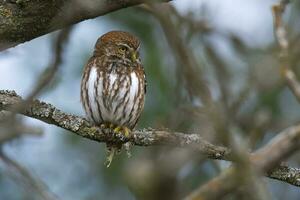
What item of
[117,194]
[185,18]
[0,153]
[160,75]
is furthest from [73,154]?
[0,153]

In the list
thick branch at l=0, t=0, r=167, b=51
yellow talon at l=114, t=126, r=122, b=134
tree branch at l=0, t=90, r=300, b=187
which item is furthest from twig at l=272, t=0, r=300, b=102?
yellow talon at l=114, t=126, r=122, b=134

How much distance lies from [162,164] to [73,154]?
805 centimetres

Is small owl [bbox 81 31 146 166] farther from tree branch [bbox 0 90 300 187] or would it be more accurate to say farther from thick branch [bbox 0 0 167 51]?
thick branch [bbox 0 0 167 51]

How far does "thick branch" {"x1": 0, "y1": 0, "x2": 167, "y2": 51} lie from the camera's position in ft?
13.5

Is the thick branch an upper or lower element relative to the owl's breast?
lower

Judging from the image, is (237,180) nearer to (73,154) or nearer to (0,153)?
(0,153)

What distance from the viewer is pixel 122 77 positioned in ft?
19.2

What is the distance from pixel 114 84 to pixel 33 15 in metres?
1.74

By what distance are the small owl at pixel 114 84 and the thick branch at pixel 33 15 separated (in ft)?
4.67

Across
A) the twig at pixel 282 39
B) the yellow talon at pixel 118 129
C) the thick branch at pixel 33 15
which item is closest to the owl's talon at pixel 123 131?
the yellow talon at pixel 118 129

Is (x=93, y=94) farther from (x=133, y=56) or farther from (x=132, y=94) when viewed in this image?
(x=133, y=56)

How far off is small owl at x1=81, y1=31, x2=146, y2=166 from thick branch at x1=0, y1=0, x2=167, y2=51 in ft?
4.67

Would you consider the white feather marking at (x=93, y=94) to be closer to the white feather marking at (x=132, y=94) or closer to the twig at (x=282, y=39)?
the white feather marking at (x=132, y=94)

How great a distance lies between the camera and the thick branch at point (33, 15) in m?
4.12
